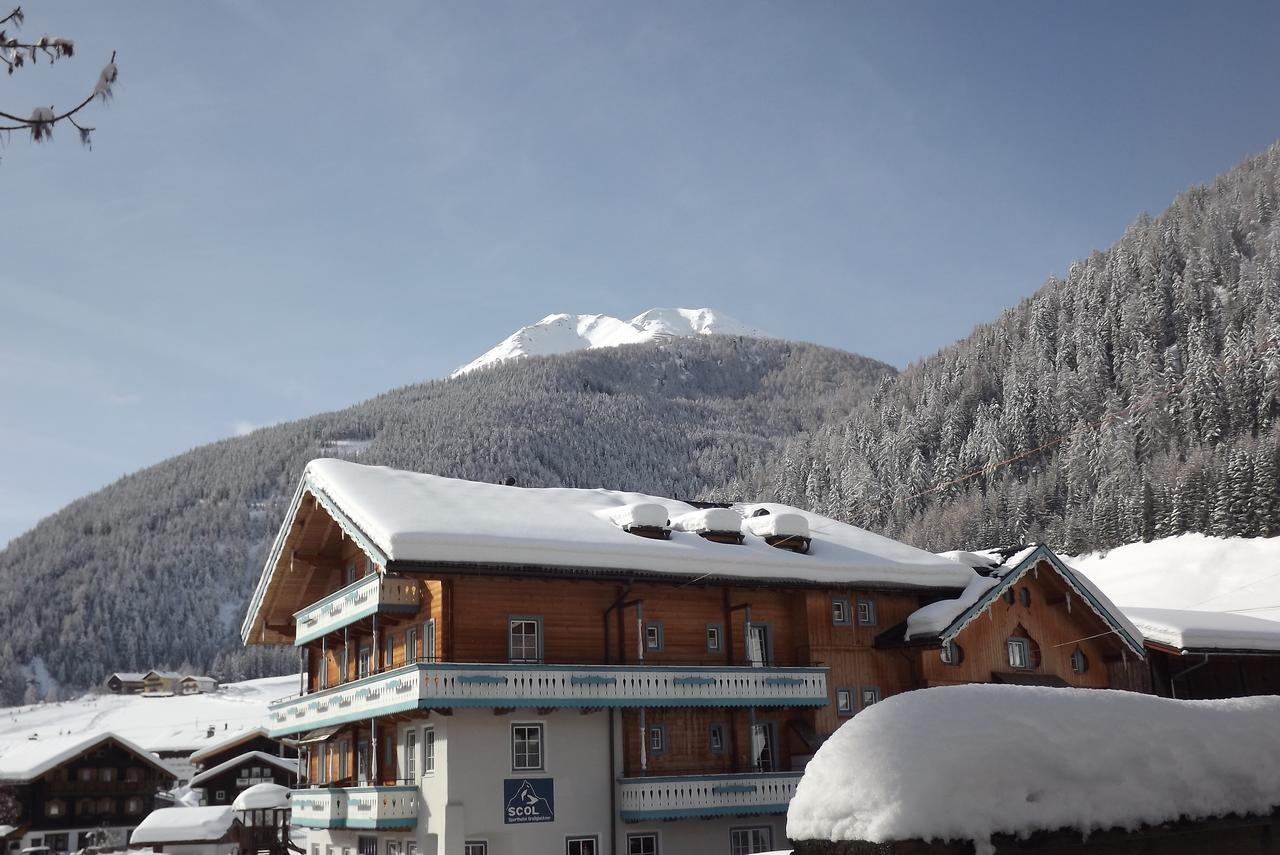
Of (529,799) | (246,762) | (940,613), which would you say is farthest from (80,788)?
(940,613)

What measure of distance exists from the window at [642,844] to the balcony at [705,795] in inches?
33.9

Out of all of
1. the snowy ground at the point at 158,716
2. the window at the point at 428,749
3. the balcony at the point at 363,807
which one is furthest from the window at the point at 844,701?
the snowy ground at the point at 158,716

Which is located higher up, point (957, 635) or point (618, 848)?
point (957, 635)

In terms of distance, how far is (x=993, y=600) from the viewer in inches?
1556

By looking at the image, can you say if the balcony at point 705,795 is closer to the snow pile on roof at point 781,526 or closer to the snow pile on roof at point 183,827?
the snow pile on roof at point 781,526

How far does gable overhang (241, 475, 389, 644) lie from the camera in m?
32.4

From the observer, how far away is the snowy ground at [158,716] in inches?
5157

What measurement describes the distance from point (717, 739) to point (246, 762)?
71937 mm

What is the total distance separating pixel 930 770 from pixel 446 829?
25.0 meters

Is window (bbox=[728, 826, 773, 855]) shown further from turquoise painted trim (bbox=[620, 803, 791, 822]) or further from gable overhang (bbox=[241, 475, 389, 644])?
gable overhang (bbox=[241, 475, 389, 644])

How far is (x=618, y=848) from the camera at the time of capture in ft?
107

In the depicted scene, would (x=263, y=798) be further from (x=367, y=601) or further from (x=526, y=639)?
(x=526, y=639)

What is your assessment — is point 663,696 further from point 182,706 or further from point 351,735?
point 182,706

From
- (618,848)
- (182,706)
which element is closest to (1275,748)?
(618,848)
